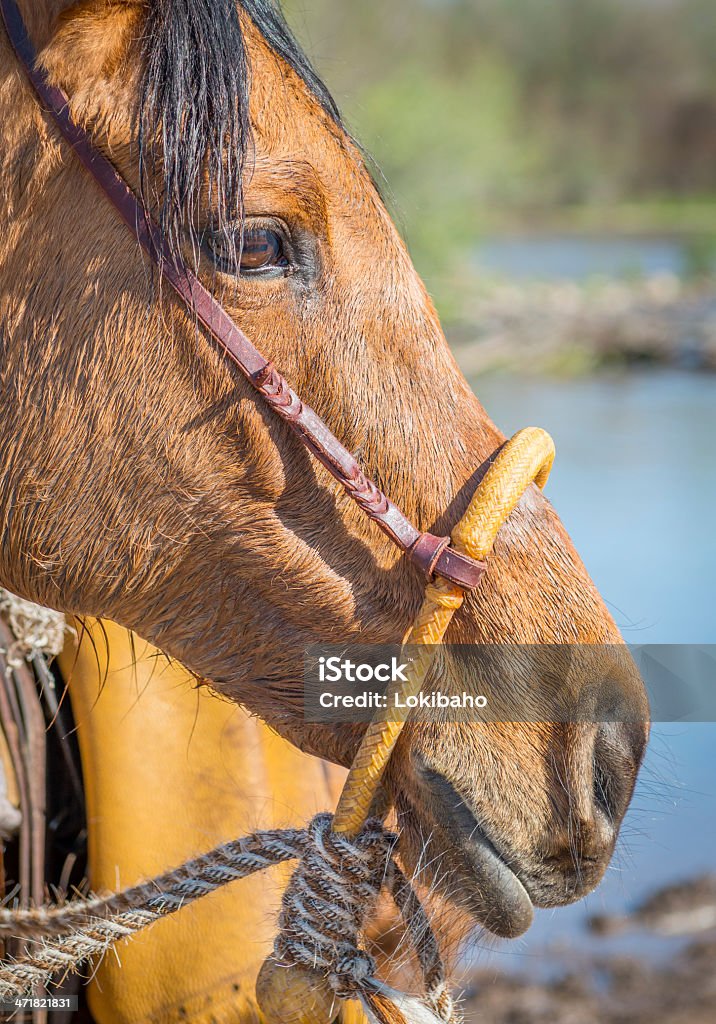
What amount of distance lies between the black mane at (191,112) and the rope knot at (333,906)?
28.4 inches

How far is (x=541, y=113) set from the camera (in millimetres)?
27438

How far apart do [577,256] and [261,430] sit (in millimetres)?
23156

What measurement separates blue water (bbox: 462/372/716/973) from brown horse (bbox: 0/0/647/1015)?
0.21 meters

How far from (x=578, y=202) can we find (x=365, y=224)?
27.9 m

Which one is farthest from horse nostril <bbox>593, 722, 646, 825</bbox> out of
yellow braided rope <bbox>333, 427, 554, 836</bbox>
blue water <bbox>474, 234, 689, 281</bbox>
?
blue water <bbox>474, 234, 689, 281</bbox>

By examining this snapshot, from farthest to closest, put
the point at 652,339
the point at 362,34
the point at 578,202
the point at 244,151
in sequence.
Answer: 1. the point at 578,202
2. the point at 362,34
3. the point at 652,339
4. the point at 244,151

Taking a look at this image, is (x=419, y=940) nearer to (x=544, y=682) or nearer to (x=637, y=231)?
(x=544, y=682)

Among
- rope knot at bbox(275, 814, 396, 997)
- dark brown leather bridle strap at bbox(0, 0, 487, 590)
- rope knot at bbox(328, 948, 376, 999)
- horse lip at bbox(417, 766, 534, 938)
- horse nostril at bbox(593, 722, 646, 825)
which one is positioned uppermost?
dark brown leather bridle strap at bbox(0, 0, 487, 590)

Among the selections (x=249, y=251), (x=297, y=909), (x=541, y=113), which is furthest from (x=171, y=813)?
(x=541, y=113)

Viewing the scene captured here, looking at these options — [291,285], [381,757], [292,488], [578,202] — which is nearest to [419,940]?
[381,757]

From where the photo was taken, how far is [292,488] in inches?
44.9

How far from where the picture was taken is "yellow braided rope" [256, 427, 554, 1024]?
109 centimetres

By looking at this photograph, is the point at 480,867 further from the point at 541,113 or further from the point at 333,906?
the point at 541,113

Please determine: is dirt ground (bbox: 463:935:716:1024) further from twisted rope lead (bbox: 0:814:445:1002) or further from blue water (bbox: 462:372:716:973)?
twisted rope lead (bbox: 0:814:445:1002)
